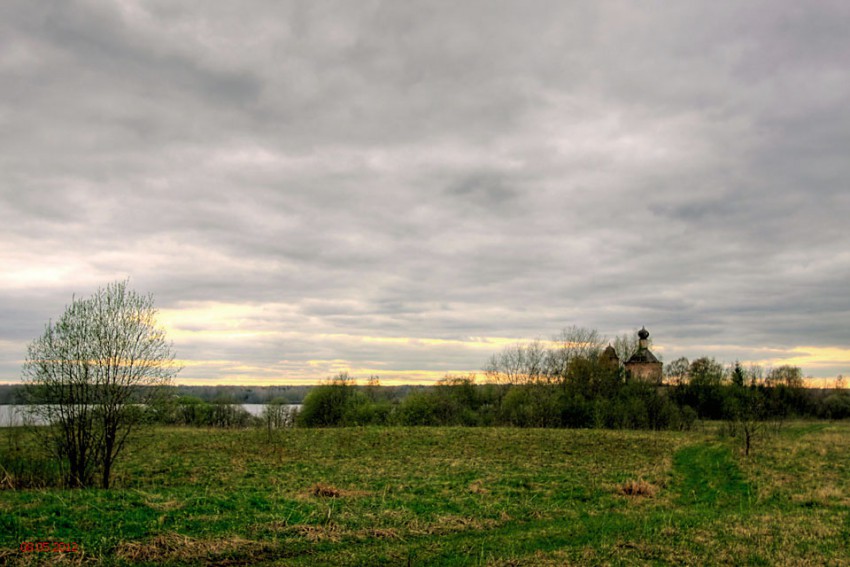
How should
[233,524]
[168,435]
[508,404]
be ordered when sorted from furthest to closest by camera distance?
[508,404] → [168,435] → [233,524]

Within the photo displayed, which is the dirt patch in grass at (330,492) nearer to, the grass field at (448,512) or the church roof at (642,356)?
the grass field at (448,512)

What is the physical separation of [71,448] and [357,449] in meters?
19.8

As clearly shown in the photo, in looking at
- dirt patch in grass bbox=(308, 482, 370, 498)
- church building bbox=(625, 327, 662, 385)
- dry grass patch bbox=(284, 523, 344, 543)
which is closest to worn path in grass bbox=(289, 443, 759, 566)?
dry grass patch bbox=(284, 523, 344, 543)

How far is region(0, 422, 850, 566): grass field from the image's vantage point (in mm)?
10508

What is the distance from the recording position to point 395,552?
1082 centimetres

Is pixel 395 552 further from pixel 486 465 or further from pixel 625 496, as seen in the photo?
pixel 486 465

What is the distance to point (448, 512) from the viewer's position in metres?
14.8

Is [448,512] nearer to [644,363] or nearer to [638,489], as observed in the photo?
[638,489]

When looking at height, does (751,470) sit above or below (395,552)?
below

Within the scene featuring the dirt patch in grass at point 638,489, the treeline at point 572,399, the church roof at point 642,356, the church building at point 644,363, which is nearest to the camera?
the dirt patch in grass at point 638,489

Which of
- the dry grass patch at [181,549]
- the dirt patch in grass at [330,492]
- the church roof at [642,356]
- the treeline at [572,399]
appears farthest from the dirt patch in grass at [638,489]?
the church roof at [642,356]

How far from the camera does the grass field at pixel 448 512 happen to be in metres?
10.5

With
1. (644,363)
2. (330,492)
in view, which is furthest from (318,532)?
(644,363)

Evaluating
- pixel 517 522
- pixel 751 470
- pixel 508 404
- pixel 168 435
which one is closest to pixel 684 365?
pixel 508 404
